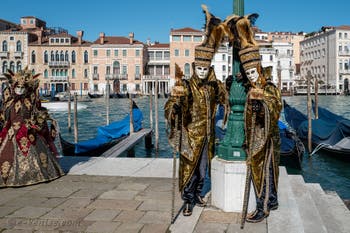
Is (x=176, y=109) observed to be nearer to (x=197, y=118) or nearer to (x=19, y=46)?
(x=197, y=118)

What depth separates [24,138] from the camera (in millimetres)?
4445

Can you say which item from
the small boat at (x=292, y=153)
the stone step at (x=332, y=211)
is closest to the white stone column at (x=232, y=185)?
the stone step at (x=332, y=211)

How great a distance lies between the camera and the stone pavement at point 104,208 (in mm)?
3109

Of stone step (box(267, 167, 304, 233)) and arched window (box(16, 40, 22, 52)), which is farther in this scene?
arched window (box(16, 40, 22, 52))

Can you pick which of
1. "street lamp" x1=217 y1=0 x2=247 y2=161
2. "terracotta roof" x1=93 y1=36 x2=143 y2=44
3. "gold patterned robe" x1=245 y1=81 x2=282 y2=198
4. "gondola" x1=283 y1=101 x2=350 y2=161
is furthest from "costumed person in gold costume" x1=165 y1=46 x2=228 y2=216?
"terracotta roof" x1=93 y1=36 x2=143 y2=44

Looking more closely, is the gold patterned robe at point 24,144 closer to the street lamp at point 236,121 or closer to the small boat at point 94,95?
the street lamp at point 236,121

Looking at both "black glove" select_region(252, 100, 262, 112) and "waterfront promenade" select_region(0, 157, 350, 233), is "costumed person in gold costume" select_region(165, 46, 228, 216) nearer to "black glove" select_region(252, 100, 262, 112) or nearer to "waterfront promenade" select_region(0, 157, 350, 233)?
"waterfront promenade" select_region(0, 157, 350, 233)

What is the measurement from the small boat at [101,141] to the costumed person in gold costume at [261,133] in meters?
6.16

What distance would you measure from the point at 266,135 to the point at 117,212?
4.72 ft

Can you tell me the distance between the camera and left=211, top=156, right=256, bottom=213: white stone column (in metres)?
3.29

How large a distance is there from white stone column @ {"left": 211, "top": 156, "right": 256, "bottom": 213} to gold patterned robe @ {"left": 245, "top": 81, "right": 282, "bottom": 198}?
0.12 metres

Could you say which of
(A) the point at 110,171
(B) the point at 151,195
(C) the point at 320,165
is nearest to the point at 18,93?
(A) the point at 110,171

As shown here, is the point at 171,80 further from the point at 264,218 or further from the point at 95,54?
the point at 264,218

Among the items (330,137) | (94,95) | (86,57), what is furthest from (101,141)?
(86,57)
